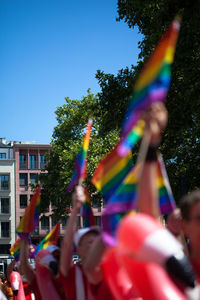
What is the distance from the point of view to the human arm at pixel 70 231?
3283mm

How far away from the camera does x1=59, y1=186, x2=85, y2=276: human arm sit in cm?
328

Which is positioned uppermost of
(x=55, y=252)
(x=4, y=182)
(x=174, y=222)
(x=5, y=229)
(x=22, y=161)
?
(x=22, y=161)

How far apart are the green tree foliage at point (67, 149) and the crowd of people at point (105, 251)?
23.4m

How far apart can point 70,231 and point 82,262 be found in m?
0.37

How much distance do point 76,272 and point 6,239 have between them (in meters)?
58.4

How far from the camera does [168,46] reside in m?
2.36

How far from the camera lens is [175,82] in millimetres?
13602

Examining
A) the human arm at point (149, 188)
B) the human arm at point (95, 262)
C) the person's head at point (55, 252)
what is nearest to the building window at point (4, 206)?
the person's head at point (55, 252)

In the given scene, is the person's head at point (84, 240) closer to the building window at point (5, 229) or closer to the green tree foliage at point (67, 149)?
the green tree foliage at point (67, 149)

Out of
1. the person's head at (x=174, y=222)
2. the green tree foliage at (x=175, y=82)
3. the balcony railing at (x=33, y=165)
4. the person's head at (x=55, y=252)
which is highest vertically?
the balcony railing at (x=33, y=165)

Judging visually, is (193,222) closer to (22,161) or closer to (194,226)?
(194,226)

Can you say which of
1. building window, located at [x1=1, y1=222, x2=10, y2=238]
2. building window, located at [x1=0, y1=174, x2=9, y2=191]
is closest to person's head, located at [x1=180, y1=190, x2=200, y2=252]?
building window, located at [x1=1, y1=222, x2=10, y2=238]

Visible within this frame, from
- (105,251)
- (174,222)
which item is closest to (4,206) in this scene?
A: (174,222)

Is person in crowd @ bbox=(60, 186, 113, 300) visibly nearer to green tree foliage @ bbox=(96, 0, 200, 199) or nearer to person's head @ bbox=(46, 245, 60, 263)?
person's head @ bbox=(46, 245, 60, 263)
